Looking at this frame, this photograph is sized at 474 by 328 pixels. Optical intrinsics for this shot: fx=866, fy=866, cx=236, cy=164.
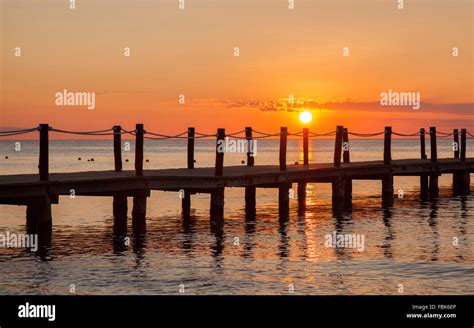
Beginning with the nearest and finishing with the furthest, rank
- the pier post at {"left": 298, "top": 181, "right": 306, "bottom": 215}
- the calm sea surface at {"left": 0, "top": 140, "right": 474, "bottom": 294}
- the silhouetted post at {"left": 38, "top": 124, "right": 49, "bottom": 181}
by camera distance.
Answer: the calm sea surface at {"left": 0, "top": 140, "right": 474, "bottom": 294} → the silhouetted post at {"left": 38, "top": 124, "right": 49, "bottom": 181} → the pier post at {"left": 298, "top": 181, "right": 306, "bottom": 215}

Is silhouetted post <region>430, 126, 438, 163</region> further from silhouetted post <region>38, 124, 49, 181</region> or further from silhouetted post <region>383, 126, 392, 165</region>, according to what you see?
silhouetted post <region>38, 124, 49, 181</region>

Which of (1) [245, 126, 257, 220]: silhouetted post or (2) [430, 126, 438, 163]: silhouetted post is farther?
(2) [430, 126, 438, 163]: silhouetted post

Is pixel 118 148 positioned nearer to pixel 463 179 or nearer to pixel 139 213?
pixel 139 213

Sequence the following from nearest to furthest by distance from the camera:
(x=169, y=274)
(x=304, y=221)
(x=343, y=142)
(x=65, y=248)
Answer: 1. (x=169, y=274)
2. (x=65, y=248)
3. (x=304, y=221)
4. (x=343, y=142)

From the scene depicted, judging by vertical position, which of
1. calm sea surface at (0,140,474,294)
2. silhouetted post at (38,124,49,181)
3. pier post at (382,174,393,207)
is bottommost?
calm sea surface at (0,140,474,294)

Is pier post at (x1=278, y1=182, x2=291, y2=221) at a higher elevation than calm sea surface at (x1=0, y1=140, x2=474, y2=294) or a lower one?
higher

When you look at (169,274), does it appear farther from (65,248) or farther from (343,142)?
(343,142)

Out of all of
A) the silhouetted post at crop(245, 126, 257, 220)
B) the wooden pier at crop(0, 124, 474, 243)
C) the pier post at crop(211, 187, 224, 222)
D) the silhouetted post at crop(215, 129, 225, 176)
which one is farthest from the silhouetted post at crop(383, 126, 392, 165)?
the silhouetted post at crop(215, 129, 225, 176)

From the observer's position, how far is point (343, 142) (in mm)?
36031

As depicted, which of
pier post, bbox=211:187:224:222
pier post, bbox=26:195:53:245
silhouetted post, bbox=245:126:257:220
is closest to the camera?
pier post, bbox=26:195:53:245

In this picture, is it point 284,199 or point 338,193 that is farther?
point 338,193

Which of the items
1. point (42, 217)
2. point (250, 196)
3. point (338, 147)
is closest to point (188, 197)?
point (250, 196)
